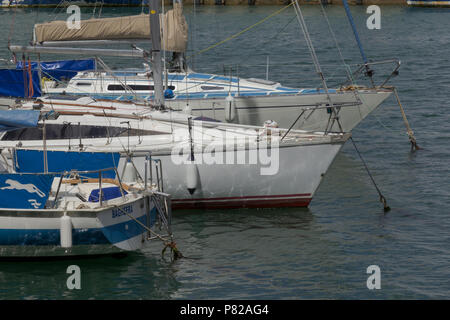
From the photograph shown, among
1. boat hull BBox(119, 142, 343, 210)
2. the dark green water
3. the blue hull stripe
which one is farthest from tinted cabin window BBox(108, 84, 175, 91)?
the blue hull stripe

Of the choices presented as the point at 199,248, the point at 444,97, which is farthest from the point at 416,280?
the point at 444,97

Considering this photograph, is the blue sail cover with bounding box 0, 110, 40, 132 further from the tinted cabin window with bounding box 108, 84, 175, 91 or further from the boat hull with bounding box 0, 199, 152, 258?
the tinted cabin window with bounding box 108, 84, 175, 91

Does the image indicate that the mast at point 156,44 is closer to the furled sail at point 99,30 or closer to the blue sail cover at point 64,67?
the furled sail at point 99,30

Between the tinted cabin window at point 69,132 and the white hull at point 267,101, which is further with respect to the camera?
the white hull at point 267,101

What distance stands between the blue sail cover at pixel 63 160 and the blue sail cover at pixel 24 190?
98.7 inches

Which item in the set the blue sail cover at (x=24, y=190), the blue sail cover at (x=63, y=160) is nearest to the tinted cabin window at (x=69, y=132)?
the blue sail cover at (x=63, y=160)

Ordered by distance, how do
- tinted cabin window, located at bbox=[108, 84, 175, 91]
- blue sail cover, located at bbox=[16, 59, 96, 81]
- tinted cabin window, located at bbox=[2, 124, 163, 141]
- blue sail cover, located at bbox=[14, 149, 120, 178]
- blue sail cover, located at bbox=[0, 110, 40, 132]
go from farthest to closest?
1. blue sail cover, located at bbox=[16, 59, 96, 81]
2. tinted cabin window, located at bbox=[108, 84, 175, 91]
3. tinted cabin window, located at bbox=[2, 124, 163, 141]
4. blue sail cover, located at bbox=[14, 149, 120, 178]
5. blue sail cover, located at bbox=[0, 110, 40, 132]

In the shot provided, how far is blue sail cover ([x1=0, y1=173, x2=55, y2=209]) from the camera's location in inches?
658

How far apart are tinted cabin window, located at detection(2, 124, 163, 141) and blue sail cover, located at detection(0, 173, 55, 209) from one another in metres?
4.58

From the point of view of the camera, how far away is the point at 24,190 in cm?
1678

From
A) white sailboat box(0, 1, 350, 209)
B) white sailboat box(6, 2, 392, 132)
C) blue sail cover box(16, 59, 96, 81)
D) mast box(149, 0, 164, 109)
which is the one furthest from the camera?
blue sail cover box(16, 59, 96, 81)

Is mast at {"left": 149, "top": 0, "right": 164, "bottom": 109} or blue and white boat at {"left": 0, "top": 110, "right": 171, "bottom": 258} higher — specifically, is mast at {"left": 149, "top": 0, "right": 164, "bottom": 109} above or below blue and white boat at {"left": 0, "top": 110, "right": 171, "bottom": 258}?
above

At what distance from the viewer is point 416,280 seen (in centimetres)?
1705

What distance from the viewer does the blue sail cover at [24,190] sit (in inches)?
658
